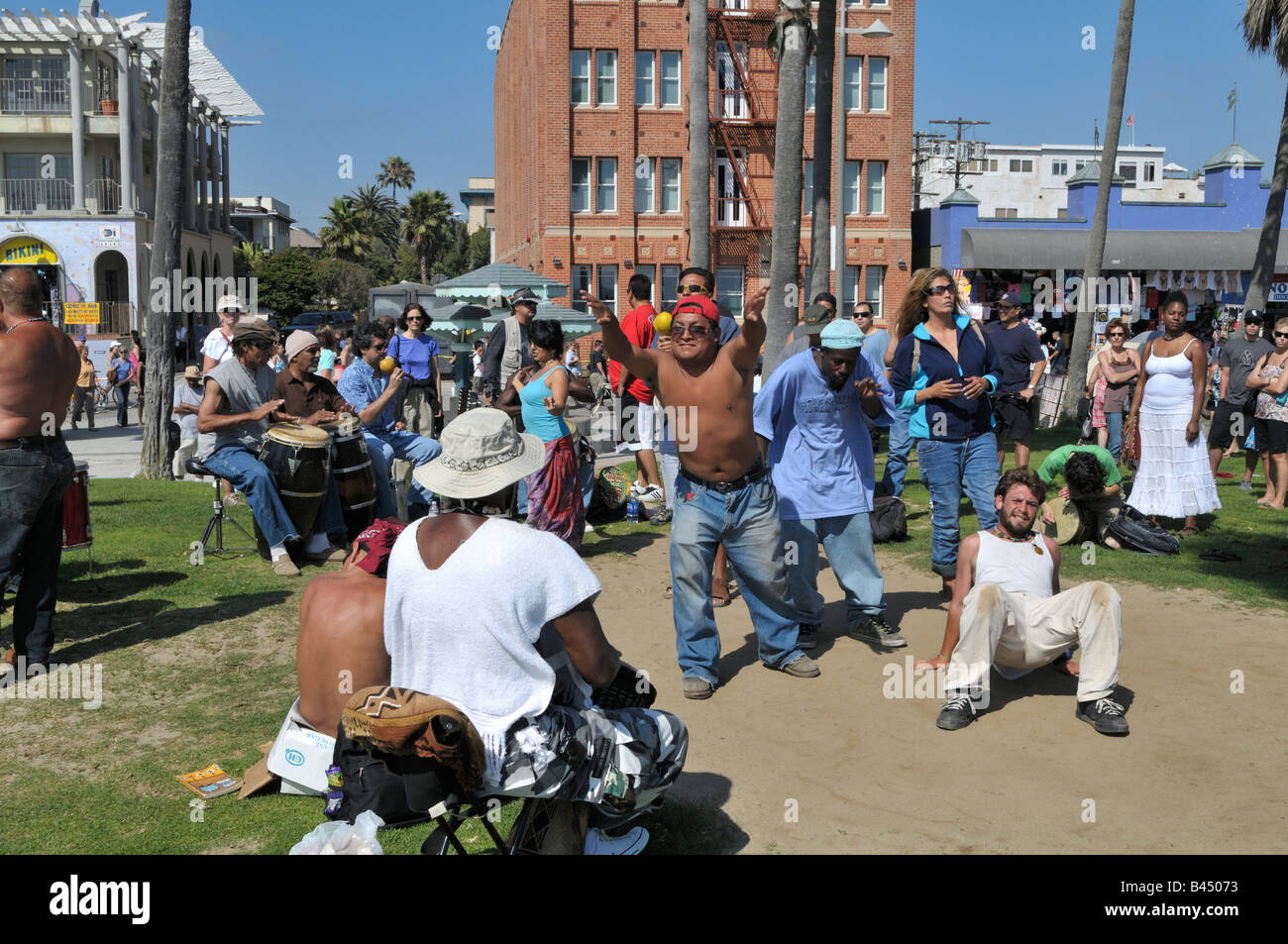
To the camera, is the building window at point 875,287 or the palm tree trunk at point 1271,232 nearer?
the palm tree trunk at point 1271,232

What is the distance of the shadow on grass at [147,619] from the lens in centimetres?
696

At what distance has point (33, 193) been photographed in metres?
38.6

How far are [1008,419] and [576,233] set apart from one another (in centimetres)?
2698

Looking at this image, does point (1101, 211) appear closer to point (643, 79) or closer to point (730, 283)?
point (730, 283)

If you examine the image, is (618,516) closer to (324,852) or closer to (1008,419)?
(1008,419)

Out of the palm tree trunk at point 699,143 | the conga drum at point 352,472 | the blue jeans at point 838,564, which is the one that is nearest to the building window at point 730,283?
the palm tree trunk at point 699,143

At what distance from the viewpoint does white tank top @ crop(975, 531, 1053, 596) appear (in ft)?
19.1

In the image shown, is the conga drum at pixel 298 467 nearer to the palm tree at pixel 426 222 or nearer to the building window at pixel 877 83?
the building window at pixel 877 83

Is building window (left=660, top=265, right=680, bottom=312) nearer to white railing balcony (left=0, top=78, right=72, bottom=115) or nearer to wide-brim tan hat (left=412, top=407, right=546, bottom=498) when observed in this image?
white railing balcony (left=0, top=78, right=72, bottom=115)

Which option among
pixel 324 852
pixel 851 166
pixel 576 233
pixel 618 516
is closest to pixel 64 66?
pixel 576 233

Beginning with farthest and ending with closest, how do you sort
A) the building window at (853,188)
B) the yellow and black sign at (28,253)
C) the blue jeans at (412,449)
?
the building window at (853,188) < the yellow and black sign at (28,253) < the blue jeans at (412,449)

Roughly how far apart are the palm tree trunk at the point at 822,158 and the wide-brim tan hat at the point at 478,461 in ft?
44.7

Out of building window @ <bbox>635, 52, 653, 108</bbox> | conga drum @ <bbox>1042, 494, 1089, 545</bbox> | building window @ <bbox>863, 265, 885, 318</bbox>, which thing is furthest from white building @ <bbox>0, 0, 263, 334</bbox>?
conga drum @ <bbox>1042, 494, 1089, 545</bbox>

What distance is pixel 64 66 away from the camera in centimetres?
3944
